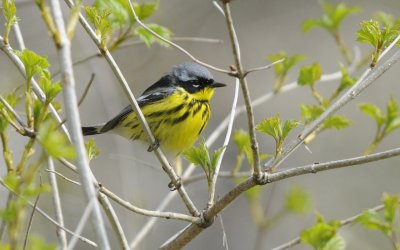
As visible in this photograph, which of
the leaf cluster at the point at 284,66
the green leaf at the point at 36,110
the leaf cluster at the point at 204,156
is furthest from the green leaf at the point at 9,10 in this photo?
the leaf cluster at the point at 284,66

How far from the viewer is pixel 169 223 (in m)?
7.36

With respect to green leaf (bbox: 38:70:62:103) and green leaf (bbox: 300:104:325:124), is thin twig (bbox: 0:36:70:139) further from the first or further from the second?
green leaf (bbox: 300:104:325:124)

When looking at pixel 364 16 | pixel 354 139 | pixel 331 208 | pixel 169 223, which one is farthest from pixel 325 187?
pixel 364 16

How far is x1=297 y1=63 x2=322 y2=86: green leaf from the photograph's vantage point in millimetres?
3553

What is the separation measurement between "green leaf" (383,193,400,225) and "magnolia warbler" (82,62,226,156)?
1873 mm

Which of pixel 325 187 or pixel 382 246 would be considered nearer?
pixel 382 246

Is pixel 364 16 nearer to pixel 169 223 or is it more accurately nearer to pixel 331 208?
pixel 331 208

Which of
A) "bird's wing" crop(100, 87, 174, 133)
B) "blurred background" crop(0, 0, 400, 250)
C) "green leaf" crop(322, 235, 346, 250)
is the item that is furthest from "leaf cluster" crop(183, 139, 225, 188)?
"blurred background" crop(0, 0, 400, 250)

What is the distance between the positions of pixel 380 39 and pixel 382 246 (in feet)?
16.1

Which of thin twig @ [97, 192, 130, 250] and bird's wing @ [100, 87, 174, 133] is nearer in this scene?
thin twig @ [97, 192, 130, 250]

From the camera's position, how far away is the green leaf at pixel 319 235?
8.34ft

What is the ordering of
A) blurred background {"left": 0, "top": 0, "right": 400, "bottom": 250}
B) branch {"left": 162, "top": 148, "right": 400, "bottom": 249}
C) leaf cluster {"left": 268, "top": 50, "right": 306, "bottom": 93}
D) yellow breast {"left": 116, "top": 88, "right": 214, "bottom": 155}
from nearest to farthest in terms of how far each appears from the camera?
1. branch {"left": 162, "top": 148, "right": 400, "bottom": 249}
2. leaf cluster {"left": 268, "top": 50, "right": 306, "bottom": 93}
3. yellow breast {"left": 116, "top": 88, "right": 214, "bottom": 155}
4. blurred background {"left": 0, "top": 0, "right": 400, "bottom": 250}

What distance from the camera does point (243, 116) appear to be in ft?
26.7

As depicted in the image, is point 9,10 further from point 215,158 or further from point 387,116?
point 387,116
